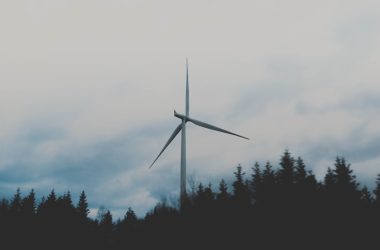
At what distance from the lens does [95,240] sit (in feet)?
255

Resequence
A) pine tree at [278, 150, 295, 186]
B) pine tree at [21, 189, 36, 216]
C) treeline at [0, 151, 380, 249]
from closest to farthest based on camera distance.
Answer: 1. treeline at [0, 151, 380, 249]
2. pine tree at [278, 150, 295, 186]
3. pine tree at [21, 189, 36, 216]

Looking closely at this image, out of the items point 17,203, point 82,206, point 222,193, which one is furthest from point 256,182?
point 17,203

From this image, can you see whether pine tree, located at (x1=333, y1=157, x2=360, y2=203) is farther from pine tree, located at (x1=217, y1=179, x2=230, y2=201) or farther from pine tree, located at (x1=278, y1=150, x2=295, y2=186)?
pine tree, located at (x1=217, y1=179, x2=230, y2=201)

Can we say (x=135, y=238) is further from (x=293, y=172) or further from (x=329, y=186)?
(x=329, y=186)

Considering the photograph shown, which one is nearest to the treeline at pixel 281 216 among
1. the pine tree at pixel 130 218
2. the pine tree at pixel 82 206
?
the pine tree at pixel 130 218

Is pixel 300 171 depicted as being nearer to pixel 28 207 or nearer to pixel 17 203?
pixel 28 207

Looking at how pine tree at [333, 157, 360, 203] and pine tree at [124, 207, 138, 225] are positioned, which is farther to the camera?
pine tree at [124, 207, 138, 225]

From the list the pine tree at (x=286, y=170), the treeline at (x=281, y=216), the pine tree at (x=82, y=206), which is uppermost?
the pine tree at (x=82, y=206)

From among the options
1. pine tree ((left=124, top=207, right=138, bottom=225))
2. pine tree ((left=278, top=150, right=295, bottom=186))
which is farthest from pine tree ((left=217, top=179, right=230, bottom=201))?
pine tree ((left=124, top=207, right=138, bottom=225))

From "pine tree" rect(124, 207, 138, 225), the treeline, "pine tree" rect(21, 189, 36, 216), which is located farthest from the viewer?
"pine tree" rect(21, 189, 36, 216)

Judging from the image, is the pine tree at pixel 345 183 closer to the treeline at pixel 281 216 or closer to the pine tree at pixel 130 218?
the treeline at pixel 281 216

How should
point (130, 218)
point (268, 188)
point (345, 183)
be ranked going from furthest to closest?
point (130, 218), point (268, 188), point (345, 183)

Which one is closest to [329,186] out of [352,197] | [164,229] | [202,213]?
[352,197]

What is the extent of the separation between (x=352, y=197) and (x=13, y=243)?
66.4 metres
